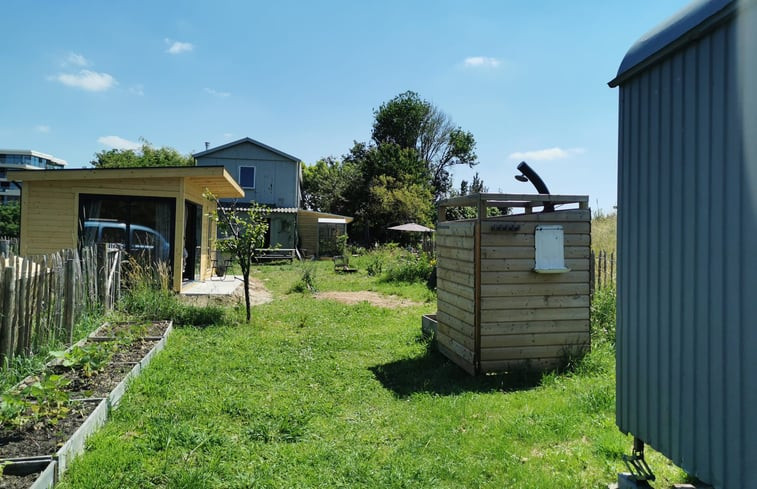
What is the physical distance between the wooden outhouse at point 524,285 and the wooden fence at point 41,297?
15.7 ft

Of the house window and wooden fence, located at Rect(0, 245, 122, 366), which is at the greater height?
the house window

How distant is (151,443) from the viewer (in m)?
3.75

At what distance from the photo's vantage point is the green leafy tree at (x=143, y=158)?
145ft

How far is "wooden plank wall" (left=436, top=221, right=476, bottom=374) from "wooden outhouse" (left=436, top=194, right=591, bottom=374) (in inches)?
0.5

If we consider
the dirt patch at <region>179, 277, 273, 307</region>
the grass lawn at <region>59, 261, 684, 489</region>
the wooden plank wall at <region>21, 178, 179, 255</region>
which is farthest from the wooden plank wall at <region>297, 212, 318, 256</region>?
the grass lawn at <region>59, 261, 684, 489</region>

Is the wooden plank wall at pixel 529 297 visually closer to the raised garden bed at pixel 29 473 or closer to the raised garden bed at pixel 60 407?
the raised garden bed at pixel 60 407

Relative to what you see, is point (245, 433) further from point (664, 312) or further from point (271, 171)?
point (271, 171)

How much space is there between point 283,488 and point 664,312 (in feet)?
8.39

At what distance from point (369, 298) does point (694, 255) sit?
1095 cm

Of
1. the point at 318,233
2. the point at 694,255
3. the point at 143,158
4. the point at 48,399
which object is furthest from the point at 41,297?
the point at 143,158

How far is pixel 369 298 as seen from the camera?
13023mm

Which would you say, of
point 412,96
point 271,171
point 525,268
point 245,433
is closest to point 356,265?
point 271,171

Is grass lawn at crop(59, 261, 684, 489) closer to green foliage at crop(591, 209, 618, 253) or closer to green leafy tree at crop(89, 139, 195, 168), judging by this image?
green foliage at crop(591, 209, 618, 253)

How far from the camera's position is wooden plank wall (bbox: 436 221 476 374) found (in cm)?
584
